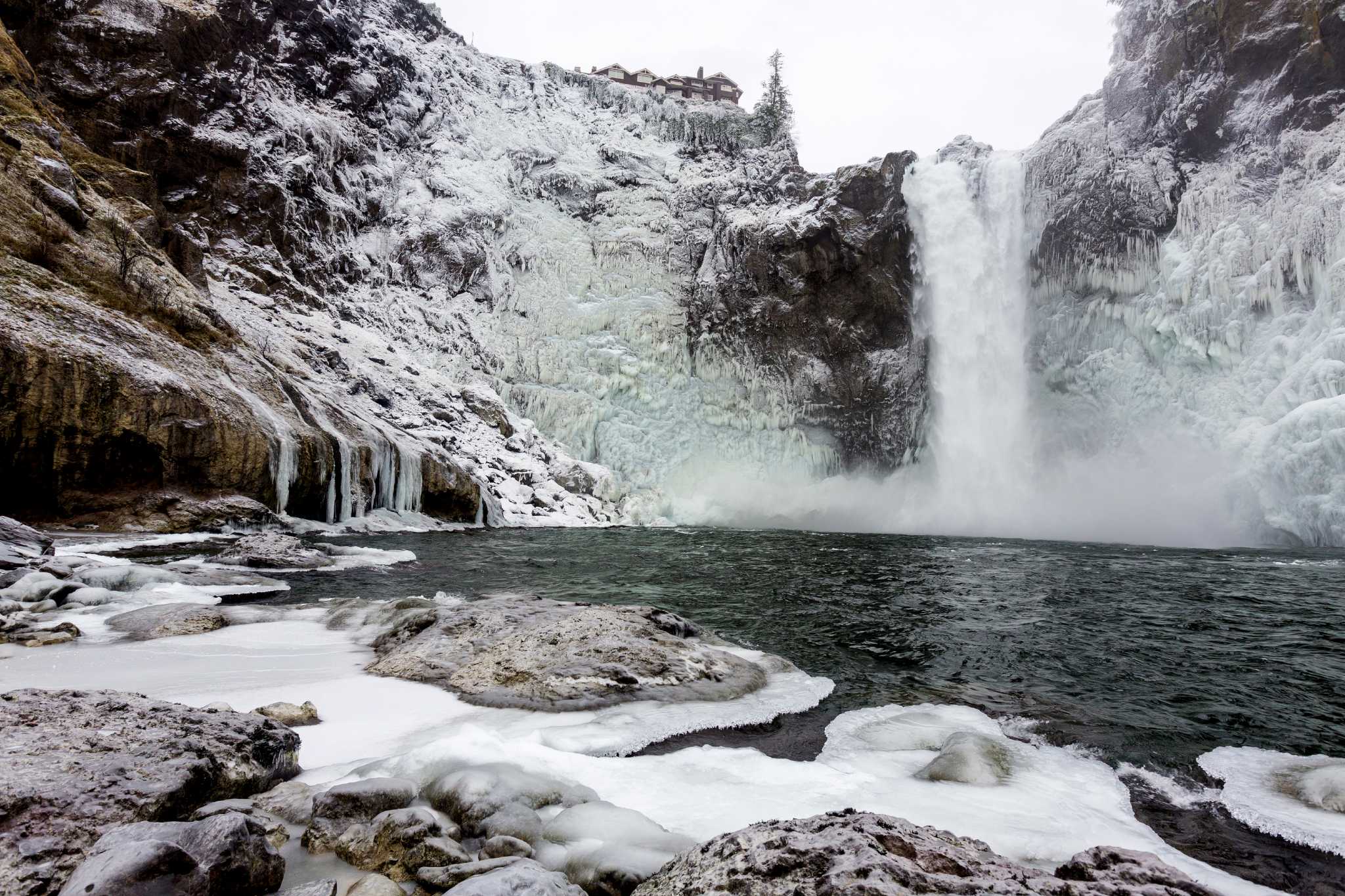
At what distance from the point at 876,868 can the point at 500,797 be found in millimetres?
1685

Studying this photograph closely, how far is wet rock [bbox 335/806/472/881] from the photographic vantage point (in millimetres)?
2355

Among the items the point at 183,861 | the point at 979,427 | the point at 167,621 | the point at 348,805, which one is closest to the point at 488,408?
the point at 979,427

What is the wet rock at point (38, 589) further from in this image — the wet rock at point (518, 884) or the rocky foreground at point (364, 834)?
the wet rock at point (518, 884)

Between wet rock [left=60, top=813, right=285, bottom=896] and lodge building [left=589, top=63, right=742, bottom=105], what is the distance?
200 ft

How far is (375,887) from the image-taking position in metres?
2.17

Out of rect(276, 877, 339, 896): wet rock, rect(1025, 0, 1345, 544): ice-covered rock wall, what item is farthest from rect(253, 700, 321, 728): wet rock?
rect(1025, 0, 1345, 544): ice-covered rock wall

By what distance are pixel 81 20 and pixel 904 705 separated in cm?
4050

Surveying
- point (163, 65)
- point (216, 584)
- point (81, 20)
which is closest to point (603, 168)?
A: point (163, 65)

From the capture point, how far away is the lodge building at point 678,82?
56719mm

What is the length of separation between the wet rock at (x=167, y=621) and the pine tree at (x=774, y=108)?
161 feet

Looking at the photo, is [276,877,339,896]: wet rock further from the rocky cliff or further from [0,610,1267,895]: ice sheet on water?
the rocky cliff

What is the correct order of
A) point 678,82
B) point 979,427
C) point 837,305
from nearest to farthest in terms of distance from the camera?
1. point 979,427
2. point 837,305
3. point 678,82

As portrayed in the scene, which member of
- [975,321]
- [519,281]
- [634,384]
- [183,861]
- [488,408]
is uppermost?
[519,281]

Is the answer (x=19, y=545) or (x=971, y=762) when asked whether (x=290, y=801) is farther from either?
(x=19, y=545)
